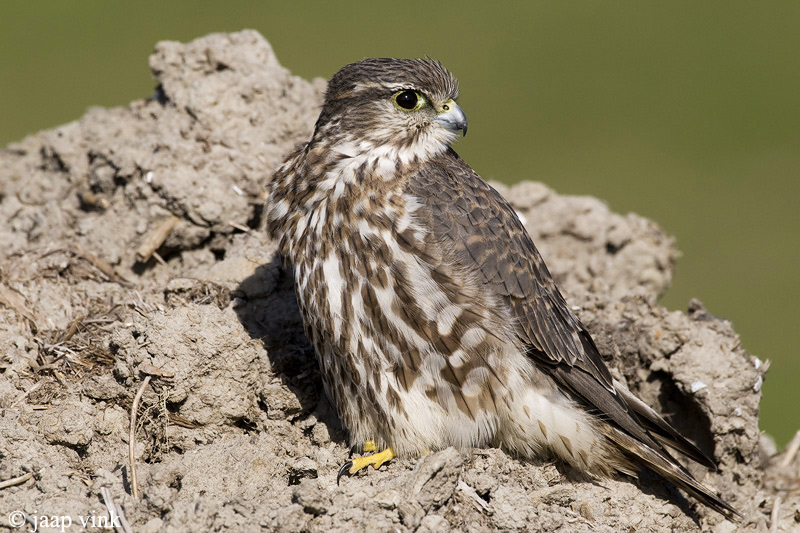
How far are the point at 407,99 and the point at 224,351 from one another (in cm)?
142

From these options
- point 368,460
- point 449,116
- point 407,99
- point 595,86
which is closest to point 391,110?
point 407,99

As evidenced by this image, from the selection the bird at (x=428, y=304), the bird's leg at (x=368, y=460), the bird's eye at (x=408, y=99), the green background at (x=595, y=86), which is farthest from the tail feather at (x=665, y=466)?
the green background at (x=595, y=86)

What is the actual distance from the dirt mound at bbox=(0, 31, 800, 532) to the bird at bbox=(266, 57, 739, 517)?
190 millimetres

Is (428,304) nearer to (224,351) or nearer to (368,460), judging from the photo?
(368,460)

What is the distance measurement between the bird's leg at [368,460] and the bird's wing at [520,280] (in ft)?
2.60

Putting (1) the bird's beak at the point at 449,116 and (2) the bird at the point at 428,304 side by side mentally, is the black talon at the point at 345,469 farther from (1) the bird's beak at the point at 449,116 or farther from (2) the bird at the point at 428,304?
(1) the bird's beak at the point at 449,116

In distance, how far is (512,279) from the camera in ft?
12.6

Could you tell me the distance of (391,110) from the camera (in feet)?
12.9

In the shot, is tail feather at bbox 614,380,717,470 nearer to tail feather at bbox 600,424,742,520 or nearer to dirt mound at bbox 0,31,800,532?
tail feather at bbox 600,424,742,520

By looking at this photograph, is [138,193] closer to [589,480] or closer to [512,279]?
[512,279]

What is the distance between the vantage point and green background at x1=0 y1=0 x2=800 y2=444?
527 inches

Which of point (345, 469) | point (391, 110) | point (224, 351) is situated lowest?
point (345, 469)

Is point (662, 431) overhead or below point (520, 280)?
below

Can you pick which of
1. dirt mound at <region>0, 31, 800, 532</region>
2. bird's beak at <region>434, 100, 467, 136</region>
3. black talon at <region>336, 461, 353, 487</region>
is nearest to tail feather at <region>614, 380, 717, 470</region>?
dirt mound at <region>0, 31, 800, 532</region>
